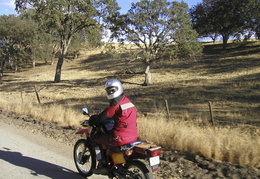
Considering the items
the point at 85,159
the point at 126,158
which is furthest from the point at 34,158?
the point at 126,158

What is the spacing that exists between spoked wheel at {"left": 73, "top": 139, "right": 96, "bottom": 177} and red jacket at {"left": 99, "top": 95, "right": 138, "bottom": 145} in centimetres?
98

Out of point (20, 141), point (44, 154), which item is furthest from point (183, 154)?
point (20, 141)

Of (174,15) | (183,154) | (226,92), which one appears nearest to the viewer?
(183,154)

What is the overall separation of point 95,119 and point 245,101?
13.8 metres

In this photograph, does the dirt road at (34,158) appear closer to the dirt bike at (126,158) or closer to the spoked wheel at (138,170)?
the dirt bike at (126,158)

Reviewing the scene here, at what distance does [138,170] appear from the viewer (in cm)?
373

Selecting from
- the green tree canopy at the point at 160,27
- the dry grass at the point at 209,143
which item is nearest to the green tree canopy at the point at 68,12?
the green tree canopy at the point at 160,27

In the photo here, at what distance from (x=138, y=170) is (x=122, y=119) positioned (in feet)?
2.62

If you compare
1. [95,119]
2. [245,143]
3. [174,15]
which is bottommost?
[245,143]

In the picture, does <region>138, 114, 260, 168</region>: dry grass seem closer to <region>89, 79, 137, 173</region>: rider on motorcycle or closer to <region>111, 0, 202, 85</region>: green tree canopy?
<region>89, 79, 137, 173</region>: rider on motorcycle

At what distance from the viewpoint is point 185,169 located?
5031 mm

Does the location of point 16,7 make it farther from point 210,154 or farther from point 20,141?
point 210,154

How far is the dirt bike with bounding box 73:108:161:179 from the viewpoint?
11.7ft

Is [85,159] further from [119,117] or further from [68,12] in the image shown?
[68,12]
